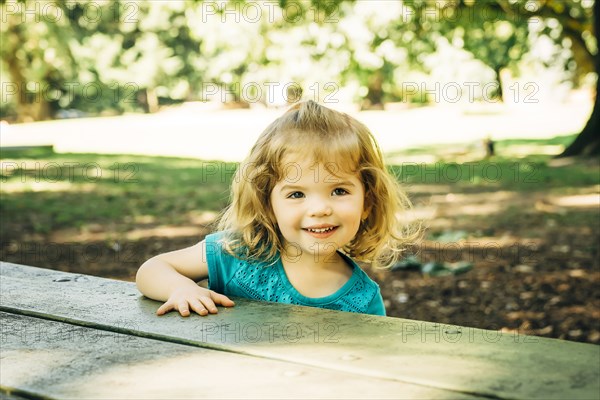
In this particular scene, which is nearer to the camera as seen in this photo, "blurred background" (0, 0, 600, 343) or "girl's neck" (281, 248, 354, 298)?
"girl's neck" (281, 248, 354, 298)

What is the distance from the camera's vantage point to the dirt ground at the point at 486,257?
438 cm

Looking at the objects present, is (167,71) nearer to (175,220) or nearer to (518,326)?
(175,220)

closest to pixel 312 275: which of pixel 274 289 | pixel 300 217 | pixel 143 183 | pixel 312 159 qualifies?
pixel 274 289

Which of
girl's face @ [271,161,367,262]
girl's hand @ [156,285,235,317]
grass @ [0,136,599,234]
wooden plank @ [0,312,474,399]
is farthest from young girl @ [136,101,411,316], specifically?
grass @ [0,136,599,234]

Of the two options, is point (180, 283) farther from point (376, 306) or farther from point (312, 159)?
point (376, 306)

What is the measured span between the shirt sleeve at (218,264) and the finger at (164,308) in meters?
0.47

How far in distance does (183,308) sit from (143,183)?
33.1ft

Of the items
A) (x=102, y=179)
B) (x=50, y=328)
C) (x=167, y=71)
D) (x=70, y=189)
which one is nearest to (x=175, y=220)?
(x=70, y=189)

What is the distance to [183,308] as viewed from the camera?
5.20ft

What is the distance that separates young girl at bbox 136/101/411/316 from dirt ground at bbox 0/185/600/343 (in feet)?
6.36

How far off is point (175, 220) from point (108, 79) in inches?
1244

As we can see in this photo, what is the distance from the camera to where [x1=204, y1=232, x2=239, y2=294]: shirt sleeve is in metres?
2.09

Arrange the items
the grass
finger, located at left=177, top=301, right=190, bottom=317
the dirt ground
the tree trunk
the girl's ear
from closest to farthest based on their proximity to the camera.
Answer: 1. finger, located at left=177, top=301, right=190, bottom=317
2. the girl's ear
3. the dirt ground
4. the grass
5. the tree trunk

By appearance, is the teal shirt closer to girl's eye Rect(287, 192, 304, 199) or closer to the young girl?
the young girl
